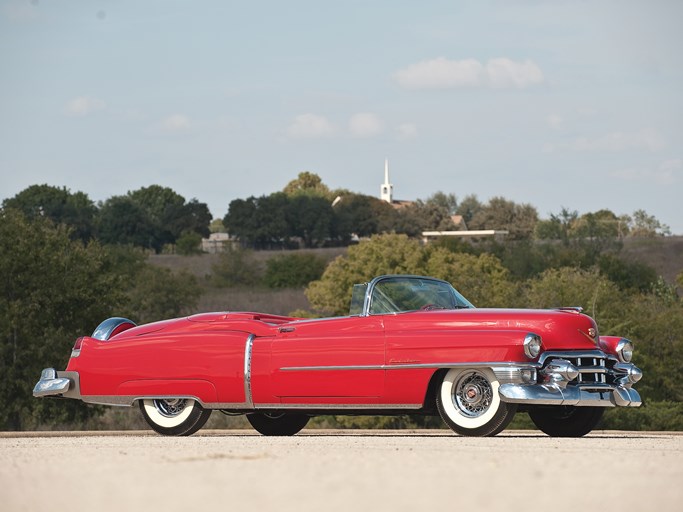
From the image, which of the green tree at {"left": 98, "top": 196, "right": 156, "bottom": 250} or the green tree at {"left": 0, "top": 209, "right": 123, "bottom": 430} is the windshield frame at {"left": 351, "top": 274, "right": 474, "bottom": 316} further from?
the green tree at {"left": 98, "top": 196, "right": 156, "bottom": 250}

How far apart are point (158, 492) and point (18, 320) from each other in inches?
1511

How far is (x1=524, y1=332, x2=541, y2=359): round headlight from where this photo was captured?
11.0 m

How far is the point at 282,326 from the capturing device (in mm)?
12500

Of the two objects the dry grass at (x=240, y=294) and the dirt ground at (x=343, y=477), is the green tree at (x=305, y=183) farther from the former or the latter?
the dirt ground at (x=343, y=477)

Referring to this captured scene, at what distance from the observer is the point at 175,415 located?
12961 millimetres

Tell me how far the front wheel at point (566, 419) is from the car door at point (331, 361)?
191 cm

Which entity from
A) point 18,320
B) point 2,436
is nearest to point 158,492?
point 2,436

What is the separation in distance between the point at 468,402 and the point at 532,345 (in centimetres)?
86

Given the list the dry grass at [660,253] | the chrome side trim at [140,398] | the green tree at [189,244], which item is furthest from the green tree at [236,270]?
the chrome side trim at [140,398]

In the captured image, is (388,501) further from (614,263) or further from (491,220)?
(491,220)

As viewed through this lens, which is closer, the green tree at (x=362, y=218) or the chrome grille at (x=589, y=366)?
the chrome grille at (x=589, y=366)

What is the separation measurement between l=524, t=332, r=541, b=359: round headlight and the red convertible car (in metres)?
0.01

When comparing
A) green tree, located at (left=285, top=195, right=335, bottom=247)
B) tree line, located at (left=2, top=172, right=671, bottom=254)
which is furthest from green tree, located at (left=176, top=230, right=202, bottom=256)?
green tree, located at (left=285, top=195, right=335, bottom=247)

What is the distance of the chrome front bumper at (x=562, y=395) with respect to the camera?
10.8 m
